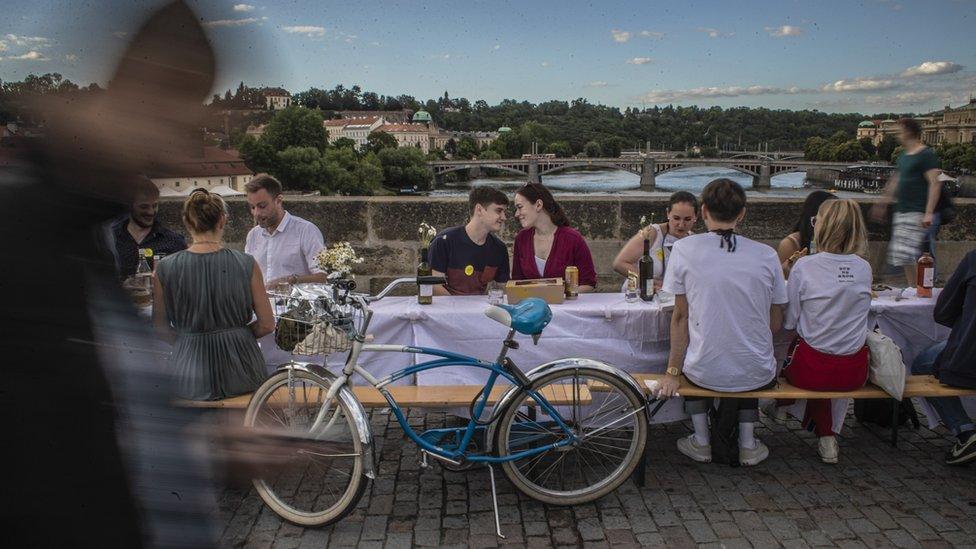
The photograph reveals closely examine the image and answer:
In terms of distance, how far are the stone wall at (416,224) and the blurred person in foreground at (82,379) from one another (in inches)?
230

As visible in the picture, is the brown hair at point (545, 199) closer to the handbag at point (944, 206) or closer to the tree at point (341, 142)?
the tree at point (341, 142)

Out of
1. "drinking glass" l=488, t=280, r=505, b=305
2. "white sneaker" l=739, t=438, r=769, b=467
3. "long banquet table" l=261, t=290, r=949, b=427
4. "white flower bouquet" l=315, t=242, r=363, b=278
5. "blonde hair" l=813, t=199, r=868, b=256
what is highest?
Answer: "blonde hair" l=813, t=199, r=868, b=256

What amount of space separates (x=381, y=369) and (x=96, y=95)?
11.5ft

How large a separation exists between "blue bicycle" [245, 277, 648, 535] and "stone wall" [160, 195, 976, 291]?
10.7ft

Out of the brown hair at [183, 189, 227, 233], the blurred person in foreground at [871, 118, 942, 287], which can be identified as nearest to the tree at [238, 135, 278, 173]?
the brown hair at [183, 189, 227, 233]

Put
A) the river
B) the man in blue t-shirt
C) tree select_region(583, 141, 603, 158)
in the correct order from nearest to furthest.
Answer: the man in blue t-shirt, tree select_region(583, 141, 603, 158), the river

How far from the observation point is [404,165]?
60.7 meters

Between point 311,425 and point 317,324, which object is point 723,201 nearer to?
point 317,324

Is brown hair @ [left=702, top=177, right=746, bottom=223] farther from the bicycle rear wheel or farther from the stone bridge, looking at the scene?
the stone bridge

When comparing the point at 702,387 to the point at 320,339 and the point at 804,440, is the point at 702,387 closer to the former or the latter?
the point at 804,440

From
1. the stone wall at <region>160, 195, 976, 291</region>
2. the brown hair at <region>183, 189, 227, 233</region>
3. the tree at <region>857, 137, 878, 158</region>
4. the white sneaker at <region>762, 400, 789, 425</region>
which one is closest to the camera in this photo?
the brown hair at <region>183, 189, 227, 233</region>

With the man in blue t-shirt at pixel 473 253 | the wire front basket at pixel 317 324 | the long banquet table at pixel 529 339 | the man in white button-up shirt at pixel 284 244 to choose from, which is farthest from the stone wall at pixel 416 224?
the wire front basket at pixel 317 324

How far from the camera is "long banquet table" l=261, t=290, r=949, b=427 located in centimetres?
425

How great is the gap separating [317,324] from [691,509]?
75.8 inches
